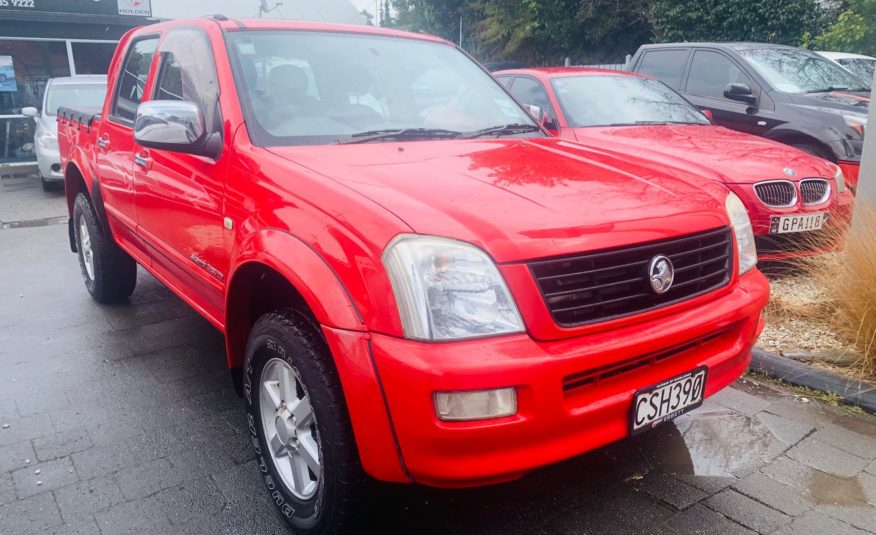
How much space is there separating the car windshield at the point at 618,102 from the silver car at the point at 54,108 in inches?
286

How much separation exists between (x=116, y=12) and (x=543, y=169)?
14715 millimetres

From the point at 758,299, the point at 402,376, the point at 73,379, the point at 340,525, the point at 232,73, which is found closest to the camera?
the point at 402,376

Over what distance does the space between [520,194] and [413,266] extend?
1.87 feet

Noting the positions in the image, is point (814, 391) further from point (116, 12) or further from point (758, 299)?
point (116, 12)

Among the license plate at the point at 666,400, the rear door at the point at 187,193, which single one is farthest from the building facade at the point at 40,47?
the license plate at the point at 666,400

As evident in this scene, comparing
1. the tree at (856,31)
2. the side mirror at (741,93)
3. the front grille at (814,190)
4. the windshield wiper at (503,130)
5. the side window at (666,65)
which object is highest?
the tree at (856,31)

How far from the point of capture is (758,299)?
252 centimetres

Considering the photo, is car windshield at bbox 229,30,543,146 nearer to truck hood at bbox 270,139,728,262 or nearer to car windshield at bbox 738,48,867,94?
truck hood at bbox 270,139,728,262

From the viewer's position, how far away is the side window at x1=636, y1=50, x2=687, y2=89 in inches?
307

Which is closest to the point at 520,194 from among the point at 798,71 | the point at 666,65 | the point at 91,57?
the point at 798,71

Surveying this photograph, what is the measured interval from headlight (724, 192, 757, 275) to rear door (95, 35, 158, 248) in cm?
304

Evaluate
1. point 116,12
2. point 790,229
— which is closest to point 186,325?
point 790,229

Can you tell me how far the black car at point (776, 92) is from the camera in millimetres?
6230

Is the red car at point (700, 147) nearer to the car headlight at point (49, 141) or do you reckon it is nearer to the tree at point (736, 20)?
the car headlight at point (49, 141)
